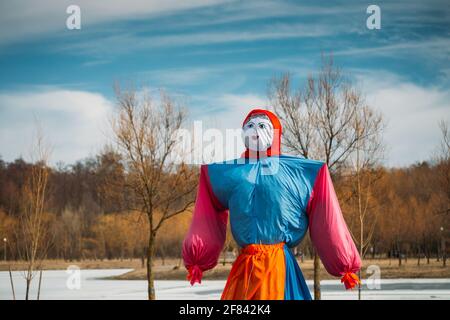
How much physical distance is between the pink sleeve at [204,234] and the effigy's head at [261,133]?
0.42 meters

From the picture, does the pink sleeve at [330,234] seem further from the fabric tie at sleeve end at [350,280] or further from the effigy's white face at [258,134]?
the effigy's white face at [258,134]

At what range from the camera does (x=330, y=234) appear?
14.4ft

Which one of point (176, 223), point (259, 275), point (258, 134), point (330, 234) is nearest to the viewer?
point (259, 275)

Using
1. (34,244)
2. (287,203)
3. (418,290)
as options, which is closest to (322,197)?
(287,203)

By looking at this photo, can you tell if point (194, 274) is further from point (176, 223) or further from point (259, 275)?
point (176, 223)

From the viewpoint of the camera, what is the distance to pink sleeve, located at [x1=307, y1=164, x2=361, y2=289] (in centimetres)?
432

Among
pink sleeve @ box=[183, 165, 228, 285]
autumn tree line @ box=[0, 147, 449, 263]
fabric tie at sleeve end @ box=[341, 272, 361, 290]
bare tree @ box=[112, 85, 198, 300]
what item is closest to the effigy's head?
pink sleeve @ box=[183, 165, 228, 285]

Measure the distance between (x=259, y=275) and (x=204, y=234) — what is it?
1.92 feet

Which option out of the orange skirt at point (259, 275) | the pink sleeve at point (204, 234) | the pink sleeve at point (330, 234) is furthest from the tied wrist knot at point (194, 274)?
the pink sleeve at point (330, 234)

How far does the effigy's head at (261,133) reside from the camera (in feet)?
15.1

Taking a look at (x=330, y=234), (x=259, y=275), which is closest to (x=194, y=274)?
(x=259, y=275)

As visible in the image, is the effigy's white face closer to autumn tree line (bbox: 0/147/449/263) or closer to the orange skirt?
the orange skirt

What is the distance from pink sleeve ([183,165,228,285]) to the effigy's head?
42 cm
